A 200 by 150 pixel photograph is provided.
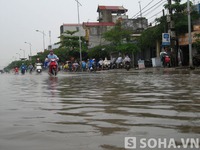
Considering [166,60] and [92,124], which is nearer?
[92,124]

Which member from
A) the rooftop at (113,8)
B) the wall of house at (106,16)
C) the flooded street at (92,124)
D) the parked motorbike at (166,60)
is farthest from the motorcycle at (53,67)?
the wall of house at (106,16)

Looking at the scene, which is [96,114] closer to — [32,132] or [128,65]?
[32,132]

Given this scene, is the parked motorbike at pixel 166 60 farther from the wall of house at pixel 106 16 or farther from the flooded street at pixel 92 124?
the wall of house at pixel 106 16

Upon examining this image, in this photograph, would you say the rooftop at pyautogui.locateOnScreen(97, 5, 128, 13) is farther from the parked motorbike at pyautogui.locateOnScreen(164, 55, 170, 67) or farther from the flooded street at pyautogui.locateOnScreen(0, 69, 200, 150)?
the flooded street at pyautogui.locateOnScreen(0, 69, 200, 150)

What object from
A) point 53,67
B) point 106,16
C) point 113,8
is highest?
point 113,8

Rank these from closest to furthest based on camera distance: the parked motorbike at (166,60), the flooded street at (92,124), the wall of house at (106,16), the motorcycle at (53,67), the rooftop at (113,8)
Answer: the flooded street at (92,124) < the motorcycle at (53,67) < the parked motorbike at (166,60) < the rooftop at (113,8) < the wall of house at (106,16)

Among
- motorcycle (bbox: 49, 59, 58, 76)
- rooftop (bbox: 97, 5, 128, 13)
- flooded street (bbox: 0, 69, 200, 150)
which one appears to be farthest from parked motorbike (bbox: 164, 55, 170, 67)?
rooftop (bbox: 97, 5, 128, 13)

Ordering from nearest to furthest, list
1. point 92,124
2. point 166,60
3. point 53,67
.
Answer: point 92,124 → point 53,67 → point 166,60

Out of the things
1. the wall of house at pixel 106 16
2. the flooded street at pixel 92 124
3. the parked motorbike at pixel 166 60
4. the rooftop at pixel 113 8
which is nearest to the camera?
the flooded street at pixel 92 124

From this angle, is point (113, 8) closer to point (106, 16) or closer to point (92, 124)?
point (106, 16)

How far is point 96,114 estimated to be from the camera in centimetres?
408

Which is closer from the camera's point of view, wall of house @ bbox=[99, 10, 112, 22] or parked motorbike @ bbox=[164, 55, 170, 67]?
parked motorbike @ bbox=[164, 55, 170, 67]

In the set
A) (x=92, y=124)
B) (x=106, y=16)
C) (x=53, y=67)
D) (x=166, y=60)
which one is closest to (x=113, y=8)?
(x=106, y=16)

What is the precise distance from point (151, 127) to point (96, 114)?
1.04 m
